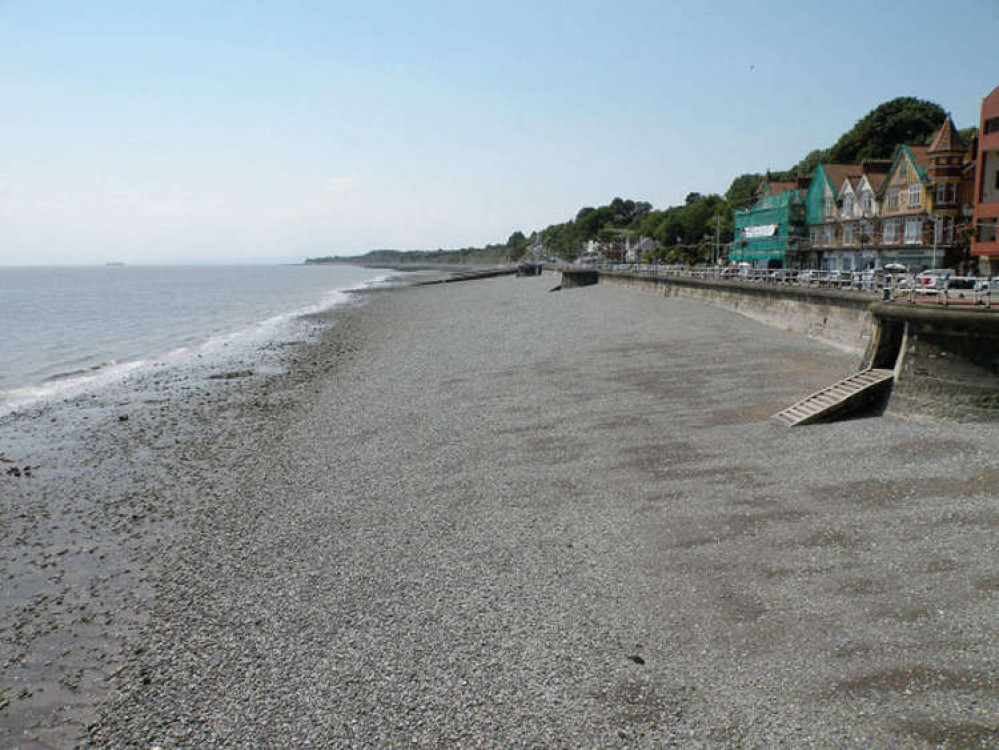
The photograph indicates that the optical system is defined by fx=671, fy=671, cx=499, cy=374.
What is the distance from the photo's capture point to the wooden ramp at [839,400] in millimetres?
18516

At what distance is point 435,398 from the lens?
953 inches

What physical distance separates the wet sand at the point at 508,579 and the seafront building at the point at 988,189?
62.6 feet

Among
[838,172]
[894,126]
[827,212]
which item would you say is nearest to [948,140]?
[827,212]

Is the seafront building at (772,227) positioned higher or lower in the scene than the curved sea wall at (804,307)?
higher

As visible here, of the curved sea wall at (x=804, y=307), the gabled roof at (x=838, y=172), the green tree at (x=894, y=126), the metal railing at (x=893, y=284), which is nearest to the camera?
the metal railing at (x=893, y=284)

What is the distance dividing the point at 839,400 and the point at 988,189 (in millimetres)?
24309

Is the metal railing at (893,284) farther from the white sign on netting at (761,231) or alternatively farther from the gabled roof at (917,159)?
the white sign on netting at (761,231)

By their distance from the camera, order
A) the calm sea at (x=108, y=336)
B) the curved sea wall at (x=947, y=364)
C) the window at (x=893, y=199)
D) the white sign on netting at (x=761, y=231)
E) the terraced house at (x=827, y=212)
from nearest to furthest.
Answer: the curved sea wall at (x=947, y=364) → the calm sea at (x=108, y=336) → the window at (x=893, y=199) → the terraced house at (x=827, y=212) → the white sign on netting at (x=761, y=231)

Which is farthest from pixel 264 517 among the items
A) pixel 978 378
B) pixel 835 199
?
pixel 835 199

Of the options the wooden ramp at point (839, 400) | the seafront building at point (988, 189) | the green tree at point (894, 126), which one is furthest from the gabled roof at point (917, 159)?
the green tree at point (894, 126)

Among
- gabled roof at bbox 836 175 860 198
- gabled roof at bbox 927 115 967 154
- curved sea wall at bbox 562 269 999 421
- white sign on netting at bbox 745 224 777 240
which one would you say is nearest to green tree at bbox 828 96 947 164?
white sign on netting at bbox 745 224 777 240

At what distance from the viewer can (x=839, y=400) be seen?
61.3 ft

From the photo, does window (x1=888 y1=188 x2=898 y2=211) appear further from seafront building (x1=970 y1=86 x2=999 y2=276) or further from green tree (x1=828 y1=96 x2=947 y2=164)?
green tree (x1=828 y1=96 x2=947 y2=164)

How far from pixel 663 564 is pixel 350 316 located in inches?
2076
